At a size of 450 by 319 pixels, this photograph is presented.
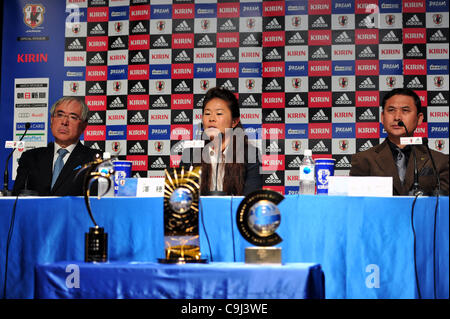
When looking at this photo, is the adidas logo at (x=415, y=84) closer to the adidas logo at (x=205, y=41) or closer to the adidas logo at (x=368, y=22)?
the adidas logo at (x=368, y=22)

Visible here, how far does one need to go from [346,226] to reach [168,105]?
Result: 3106 millimetres

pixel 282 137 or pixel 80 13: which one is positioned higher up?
pixel 80 13

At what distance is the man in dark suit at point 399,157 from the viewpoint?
3174 millimetres

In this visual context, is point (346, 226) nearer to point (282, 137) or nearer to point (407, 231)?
point (407, 231)

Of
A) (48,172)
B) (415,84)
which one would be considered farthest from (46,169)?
(415,84)

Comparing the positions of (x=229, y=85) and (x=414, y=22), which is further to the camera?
(x=229, y=85)

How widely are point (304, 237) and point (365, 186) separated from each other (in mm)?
372

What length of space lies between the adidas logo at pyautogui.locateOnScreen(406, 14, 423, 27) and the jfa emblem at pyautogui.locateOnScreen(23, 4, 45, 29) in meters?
3.53

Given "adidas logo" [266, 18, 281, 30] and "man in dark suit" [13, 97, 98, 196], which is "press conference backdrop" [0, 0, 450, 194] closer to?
"adidas logo" [266, 18, 281, 30]

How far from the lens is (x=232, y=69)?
523 centimetres

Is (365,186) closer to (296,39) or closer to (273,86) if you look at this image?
(273,86)
